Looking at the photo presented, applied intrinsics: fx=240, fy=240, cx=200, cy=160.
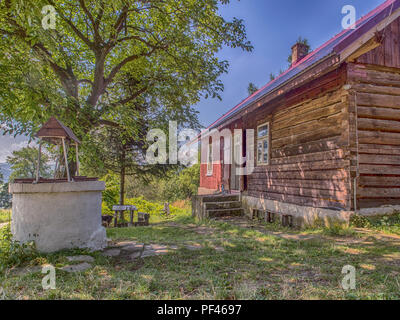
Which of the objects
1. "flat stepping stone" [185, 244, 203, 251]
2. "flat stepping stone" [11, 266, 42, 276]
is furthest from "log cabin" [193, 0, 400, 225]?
"flat stepping stone" [11, 266, 42, 276]

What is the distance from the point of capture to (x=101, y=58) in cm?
700

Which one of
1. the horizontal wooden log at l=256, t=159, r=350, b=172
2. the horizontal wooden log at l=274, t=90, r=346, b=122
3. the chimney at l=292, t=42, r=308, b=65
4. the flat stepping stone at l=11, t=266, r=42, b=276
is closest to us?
the flat stepping stone at l=11, t=266, r=42, b=276

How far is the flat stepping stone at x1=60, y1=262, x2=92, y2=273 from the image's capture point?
307cm

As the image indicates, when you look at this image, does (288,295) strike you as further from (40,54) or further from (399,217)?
(40,54)

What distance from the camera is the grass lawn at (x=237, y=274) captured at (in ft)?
7.36

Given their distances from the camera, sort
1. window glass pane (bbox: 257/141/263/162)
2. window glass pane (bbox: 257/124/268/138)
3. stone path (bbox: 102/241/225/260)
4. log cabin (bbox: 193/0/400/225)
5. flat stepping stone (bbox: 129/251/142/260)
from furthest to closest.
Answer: window glass pane (bbox: 257/141/263/162) < window glass pane (bbox: 257/124/268/138) < log cabin (bbox: 193/0/400/225) < stone path (bbox: 102/241/225/260) < flat stepping stone (bbox: 129/251/142/260)

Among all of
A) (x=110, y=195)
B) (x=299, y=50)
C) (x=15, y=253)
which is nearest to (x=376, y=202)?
(x=15, y=253)

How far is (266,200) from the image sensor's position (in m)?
8.08

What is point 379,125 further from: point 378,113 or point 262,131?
point 262,131

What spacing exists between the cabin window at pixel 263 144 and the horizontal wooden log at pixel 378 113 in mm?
3398

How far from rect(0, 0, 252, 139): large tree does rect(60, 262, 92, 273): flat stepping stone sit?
3207mm

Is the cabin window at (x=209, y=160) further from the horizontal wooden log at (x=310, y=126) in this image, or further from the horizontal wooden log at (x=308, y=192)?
the horizontal wooden log at (x=310, y=126)

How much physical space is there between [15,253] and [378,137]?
7354mm

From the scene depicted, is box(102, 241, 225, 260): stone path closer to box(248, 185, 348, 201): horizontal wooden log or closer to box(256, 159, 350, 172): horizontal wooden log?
box(248, 185, 348, 201): horizontal wooden log
